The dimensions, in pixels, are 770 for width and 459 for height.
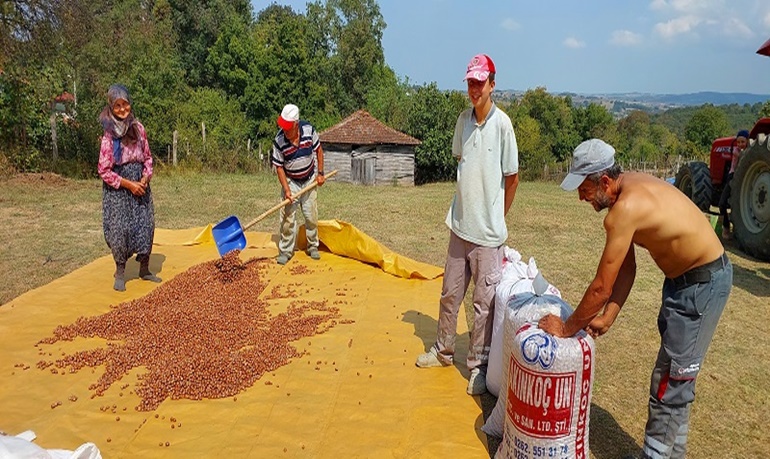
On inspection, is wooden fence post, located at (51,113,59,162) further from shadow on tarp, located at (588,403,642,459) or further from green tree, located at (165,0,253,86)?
green tree, located at (165,0,253,86)

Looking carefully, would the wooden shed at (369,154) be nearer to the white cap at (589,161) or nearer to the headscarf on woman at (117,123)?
the headscarf on woman at (117,123)

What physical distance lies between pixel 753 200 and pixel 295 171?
5330 mm

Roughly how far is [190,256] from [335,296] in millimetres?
1905

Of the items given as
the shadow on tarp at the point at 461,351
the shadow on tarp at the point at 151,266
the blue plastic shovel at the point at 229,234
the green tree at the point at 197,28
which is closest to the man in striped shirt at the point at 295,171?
the blue plastic shovel at the point at 229,234

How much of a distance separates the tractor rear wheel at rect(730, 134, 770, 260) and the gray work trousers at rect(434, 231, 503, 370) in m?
4.68

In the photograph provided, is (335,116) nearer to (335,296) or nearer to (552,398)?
(335,296)

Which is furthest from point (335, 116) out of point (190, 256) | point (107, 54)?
point (190, 256)

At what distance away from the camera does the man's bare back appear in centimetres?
212

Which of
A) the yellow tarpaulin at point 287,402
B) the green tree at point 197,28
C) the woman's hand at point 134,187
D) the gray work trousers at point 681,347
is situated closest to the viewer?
the gray work trousers at point 681,347

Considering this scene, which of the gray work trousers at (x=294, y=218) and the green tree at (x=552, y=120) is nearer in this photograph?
the gray work trousers at (x=294, y=218)

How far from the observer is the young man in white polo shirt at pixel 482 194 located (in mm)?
3020

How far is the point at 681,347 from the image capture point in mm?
2283

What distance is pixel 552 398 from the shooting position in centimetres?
216

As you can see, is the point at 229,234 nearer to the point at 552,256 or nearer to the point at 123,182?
the point at 123,182
